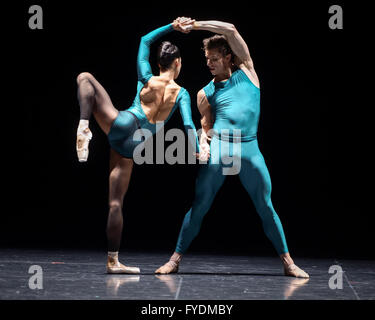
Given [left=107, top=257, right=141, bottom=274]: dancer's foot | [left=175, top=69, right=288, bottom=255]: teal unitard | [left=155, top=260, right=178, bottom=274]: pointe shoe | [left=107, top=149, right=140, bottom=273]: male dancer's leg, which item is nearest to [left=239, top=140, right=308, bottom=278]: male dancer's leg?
[left=175, top=69, right=288, bottom=255]: teal unitard

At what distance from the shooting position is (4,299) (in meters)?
2.41

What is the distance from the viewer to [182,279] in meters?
3.21

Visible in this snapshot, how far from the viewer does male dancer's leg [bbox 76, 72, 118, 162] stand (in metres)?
3.19

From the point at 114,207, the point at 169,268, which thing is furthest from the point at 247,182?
the point at 114,207

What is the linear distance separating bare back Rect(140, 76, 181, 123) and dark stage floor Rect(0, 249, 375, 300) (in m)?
0.91

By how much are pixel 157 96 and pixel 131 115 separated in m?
0.18

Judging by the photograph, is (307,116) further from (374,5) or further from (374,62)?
(374,5)

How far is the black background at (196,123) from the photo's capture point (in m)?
5.50

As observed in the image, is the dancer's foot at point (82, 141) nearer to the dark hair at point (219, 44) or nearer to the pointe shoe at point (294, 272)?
the dark hair at point (219, 44)

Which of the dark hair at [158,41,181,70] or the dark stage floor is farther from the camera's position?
the dark hair at [158,41,181,70]

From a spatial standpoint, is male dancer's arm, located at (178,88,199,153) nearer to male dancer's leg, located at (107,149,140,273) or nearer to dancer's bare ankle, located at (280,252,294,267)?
male dancer's leg, located at (107,149,140,273)

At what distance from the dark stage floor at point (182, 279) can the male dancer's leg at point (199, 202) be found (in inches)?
4.4

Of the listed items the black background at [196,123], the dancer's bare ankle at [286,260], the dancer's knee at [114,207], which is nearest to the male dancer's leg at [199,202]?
the dancer's knee at [114,207]

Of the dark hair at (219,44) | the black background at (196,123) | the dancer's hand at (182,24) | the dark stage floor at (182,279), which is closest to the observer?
the dark stage floor at (182,279)
